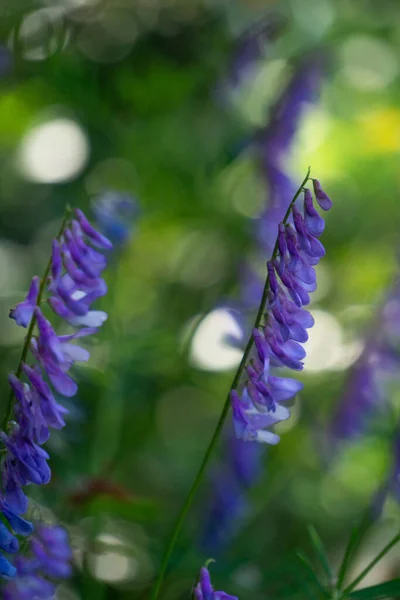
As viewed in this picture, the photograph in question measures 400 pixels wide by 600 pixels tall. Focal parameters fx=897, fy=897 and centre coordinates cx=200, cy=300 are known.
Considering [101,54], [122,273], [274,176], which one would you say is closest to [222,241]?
[122,273]

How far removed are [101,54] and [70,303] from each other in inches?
74.3

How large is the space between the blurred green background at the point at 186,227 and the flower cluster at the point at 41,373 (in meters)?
0.62

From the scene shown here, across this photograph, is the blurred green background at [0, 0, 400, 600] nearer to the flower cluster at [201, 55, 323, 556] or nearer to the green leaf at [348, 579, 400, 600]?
the flower cluster at [201, 55, 323, 556]

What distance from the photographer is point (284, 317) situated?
3.16 ft

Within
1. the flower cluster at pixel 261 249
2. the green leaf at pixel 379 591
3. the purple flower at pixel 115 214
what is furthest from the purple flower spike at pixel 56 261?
the flower cluster at pixel 261 249

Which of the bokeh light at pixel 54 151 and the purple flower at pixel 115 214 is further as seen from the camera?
the bokeh light at pixel 54 151

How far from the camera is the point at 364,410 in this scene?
1972 millimetres

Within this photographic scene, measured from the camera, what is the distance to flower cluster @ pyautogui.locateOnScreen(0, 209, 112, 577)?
939 millimetres

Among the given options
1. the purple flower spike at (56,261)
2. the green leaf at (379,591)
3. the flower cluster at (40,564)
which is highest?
the purple flower spike at (56,261)

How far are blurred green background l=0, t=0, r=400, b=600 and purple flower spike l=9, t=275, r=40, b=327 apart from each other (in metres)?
0.67

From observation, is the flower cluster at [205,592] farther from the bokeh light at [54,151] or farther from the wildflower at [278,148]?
the bokeh light at [54,151]

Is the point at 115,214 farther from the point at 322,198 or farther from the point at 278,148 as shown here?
the point at 322,198

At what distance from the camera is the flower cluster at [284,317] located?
3.16 ft

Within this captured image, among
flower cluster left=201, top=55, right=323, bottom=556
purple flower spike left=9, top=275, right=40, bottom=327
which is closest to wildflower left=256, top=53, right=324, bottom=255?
flower cluster left=201, top=55, right=323, bottom=556
